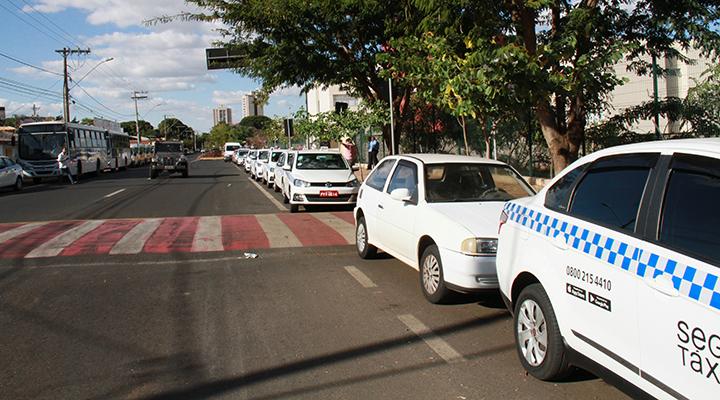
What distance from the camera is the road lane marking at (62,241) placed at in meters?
9.67

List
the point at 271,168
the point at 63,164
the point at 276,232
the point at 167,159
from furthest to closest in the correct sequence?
the point at 167,159
the point at 63,164
the point at 271,168
the point at 276,232

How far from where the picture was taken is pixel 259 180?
97.9 ft

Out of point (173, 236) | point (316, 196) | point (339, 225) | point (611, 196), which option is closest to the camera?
point (611, 196)

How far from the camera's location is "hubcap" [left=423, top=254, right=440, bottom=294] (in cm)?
635

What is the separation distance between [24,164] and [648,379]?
32.8 m

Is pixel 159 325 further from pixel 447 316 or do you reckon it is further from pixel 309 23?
pixel 309 23

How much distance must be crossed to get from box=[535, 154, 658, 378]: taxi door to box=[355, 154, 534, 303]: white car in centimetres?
161

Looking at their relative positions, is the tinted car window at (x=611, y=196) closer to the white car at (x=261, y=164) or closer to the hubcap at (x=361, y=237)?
the hubcap at (x=361, y=237)

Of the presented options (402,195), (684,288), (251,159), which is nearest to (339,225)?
(402,195)

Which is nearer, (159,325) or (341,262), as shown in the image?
(159,325)

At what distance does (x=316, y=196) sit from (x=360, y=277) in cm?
745

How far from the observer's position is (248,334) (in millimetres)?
5586

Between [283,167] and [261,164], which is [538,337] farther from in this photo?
[261,164]

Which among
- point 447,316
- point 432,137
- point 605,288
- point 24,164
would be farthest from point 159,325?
point 24,164
